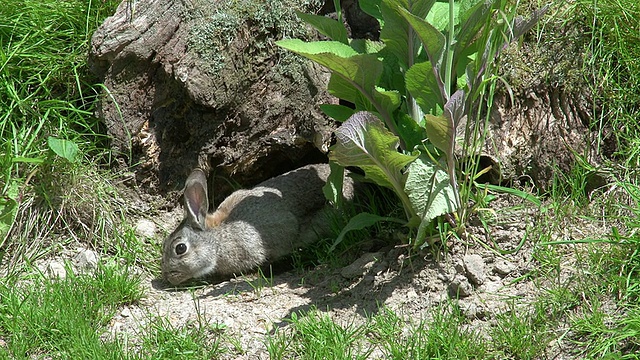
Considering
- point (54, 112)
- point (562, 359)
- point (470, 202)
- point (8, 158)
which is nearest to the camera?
point (562, 359)

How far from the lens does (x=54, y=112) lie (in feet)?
19.1

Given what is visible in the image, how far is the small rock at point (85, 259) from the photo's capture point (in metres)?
5.43

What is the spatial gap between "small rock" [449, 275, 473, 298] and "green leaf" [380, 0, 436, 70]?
1.31m

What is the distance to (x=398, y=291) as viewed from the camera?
4.69m

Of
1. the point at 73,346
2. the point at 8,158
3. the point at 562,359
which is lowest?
the point at 562,359

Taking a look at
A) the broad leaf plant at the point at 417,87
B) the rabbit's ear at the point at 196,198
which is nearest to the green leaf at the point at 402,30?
the broad leaf plant at the point at 417,87

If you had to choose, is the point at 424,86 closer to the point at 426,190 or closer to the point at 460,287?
the point at 426,190

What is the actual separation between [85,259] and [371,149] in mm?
2429

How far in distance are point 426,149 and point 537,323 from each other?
115 centimetres

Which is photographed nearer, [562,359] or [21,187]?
[562,359]

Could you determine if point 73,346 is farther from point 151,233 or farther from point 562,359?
point 562,359

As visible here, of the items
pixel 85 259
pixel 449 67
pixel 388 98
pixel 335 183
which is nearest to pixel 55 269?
pixel 85 259

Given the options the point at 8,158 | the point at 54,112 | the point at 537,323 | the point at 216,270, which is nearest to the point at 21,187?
the point at 8,158

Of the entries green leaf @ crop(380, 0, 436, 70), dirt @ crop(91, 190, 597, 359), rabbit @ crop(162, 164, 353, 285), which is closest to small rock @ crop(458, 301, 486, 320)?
dirt @ crop(91, 190, 597, 359)
